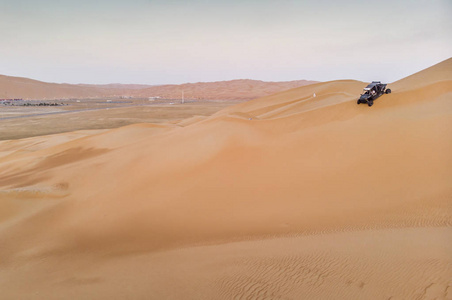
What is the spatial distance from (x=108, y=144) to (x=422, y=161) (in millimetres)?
14338

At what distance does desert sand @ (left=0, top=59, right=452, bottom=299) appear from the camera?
12.9 feet

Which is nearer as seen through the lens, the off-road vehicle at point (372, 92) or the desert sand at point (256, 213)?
the desert sand at point (256, 213)

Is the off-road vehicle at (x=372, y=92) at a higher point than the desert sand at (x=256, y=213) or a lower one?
higher

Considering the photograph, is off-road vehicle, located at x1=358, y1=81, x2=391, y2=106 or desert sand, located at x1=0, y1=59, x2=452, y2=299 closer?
desert sand, located at x1=0, y1=59, x2=452, y2=299

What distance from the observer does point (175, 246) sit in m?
5.35

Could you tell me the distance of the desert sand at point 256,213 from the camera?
154 inches

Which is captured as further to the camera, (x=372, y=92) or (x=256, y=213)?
(x=372, y=92)

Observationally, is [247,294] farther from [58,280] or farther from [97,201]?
[97,201]

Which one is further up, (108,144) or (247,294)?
(108,144)

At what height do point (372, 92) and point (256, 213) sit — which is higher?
point (372, 92)

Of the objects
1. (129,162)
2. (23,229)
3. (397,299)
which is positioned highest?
(129,162)

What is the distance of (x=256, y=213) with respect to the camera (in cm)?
628

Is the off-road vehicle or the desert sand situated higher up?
the off-road vehicle

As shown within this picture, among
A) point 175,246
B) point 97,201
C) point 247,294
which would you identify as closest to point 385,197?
point 247,294
